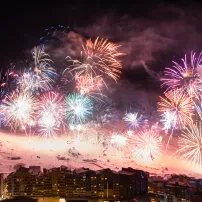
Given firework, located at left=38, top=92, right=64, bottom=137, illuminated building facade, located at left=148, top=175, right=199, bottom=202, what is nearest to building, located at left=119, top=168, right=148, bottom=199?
illuminated building facade, located at left=148, top=175, right=199, bottom=202

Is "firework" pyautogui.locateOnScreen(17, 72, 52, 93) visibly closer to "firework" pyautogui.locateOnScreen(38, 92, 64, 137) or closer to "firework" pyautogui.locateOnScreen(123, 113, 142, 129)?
"firework" pyautogui.locateOnScreen(38, 92, 64, 137)

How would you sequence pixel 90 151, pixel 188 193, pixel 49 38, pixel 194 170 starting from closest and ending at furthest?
pixel 188 193, pixel 49 38, pixel 194 170, pixel 90 151

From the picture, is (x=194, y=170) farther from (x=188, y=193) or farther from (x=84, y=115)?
(x=84, y=115)

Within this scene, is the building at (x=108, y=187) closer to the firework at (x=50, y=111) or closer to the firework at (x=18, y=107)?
the firework at (x=50, y=111)

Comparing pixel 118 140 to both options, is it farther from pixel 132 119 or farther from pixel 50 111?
pixel 50 111

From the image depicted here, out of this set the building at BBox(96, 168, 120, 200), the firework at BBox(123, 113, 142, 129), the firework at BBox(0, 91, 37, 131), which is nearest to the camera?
the building at BBox(96, 168, 120, 200)

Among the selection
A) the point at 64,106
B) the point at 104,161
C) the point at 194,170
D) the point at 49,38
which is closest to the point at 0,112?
the point at 64,106
